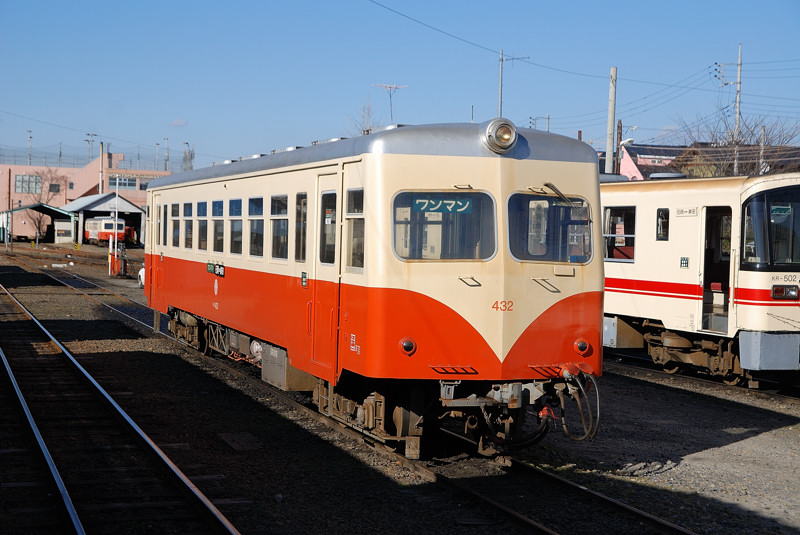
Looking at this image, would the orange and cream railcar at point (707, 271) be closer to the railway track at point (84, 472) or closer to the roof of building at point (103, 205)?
the railway track at point (84, 472)

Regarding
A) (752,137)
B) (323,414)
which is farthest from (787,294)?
(752,137)

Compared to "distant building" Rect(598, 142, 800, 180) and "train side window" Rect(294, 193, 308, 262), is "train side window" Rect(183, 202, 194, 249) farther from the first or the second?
"distant building" Rect(598, 142, 800, 180)

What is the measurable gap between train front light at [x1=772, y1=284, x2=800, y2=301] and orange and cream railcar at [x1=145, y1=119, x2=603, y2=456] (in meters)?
5.50

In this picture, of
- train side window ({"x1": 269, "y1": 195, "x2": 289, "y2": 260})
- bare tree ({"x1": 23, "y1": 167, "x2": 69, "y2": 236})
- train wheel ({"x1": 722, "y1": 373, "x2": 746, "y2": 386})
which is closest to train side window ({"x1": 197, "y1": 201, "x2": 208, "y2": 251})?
train side window ({"x1": 269, "y1": 195, "x2": 289, "y2": 260})

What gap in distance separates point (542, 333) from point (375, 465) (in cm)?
208

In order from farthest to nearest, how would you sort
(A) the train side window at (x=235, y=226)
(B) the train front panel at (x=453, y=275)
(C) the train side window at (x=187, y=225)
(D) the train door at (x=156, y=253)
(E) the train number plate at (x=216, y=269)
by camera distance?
1. (D) the train door at (x=156, y=253)
2. (C) the train side window at (x=187, y=225)
3. (E) the train number plate at (x=216, y=269)
4. (A) the train side window at (x=235, y=226)
5. (B) the train front panel at (x=453, y=275)

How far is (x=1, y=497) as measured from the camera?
739 cm

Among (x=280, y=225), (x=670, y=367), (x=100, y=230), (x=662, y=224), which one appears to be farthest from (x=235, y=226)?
(x=100, y=230)

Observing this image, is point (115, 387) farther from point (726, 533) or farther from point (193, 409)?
point (726, 533)

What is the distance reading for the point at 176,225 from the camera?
15047 millimetres

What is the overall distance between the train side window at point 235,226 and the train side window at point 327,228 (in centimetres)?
296

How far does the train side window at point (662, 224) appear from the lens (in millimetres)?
14555

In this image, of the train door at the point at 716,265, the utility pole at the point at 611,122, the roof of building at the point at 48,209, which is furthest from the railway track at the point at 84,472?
the roof of building at the point at 48,209

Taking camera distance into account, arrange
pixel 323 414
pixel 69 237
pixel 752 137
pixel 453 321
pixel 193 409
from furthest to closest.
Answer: pixel 69 237 → pixel 752 137 → pixel 193 409 → pixel 323 414 → pixel 453 321
